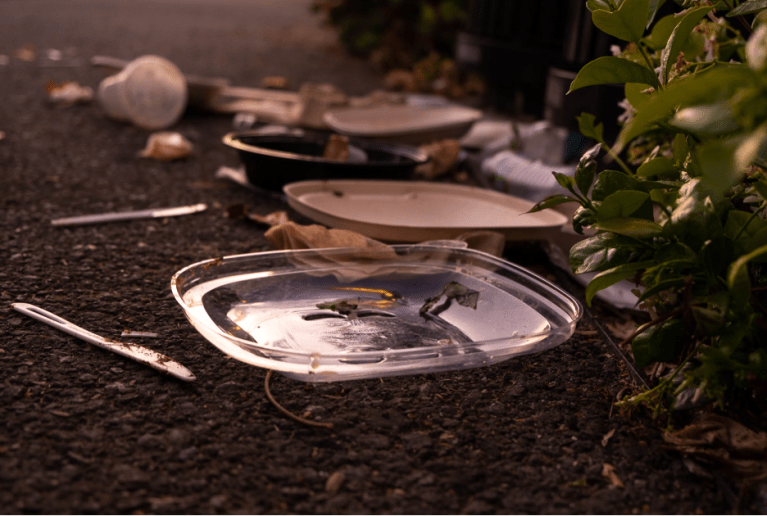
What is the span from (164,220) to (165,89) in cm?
106

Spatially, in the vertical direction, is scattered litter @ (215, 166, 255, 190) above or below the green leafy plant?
below

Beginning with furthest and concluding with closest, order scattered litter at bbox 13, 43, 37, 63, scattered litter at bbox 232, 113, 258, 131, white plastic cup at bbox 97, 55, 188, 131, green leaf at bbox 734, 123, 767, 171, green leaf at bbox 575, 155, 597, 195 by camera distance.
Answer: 1. scattered litter at bbox 13, 43, 37, 63
2. scattered litter at bbox 232, 113, 258, 131
3. white plastic cup at bbox 97, 55, 188, 131
4. green leaf at bbox 575, 155, 597, 195
5. green leaf at bbox 734, 123, 767, 171

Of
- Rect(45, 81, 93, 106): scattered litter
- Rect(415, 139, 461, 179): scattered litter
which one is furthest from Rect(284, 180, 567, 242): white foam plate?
Rect(45, 81, 93, 106): scattered litter

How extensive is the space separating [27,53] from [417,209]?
12.0 ft

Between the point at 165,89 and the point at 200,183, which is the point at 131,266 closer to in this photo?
the point at 200,183

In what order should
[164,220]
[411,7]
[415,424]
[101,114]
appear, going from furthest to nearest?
[411,7], [101,114], [164,220], [415,424]

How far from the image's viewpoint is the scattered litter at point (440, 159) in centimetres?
204

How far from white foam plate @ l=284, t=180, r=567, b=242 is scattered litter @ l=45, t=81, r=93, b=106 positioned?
6.07ft

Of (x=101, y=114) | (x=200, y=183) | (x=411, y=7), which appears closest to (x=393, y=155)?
(x=200, y=183)

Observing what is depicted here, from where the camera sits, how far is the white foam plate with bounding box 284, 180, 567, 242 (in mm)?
1289

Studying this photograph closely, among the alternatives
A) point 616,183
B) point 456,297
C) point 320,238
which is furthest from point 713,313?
point 320,238

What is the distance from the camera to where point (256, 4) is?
487 inches

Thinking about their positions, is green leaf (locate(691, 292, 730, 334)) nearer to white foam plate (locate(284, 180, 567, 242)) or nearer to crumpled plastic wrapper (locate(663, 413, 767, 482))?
crumpled plastic wrapper (locate(663, 413, 767, 482))

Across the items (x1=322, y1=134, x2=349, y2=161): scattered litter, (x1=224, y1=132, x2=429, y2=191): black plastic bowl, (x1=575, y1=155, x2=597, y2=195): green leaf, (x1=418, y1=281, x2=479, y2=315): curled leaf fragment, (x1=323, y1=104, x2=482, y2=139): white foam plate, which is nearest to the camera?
(x1=575, y1=155, x2=597, y2=195): green leaf
